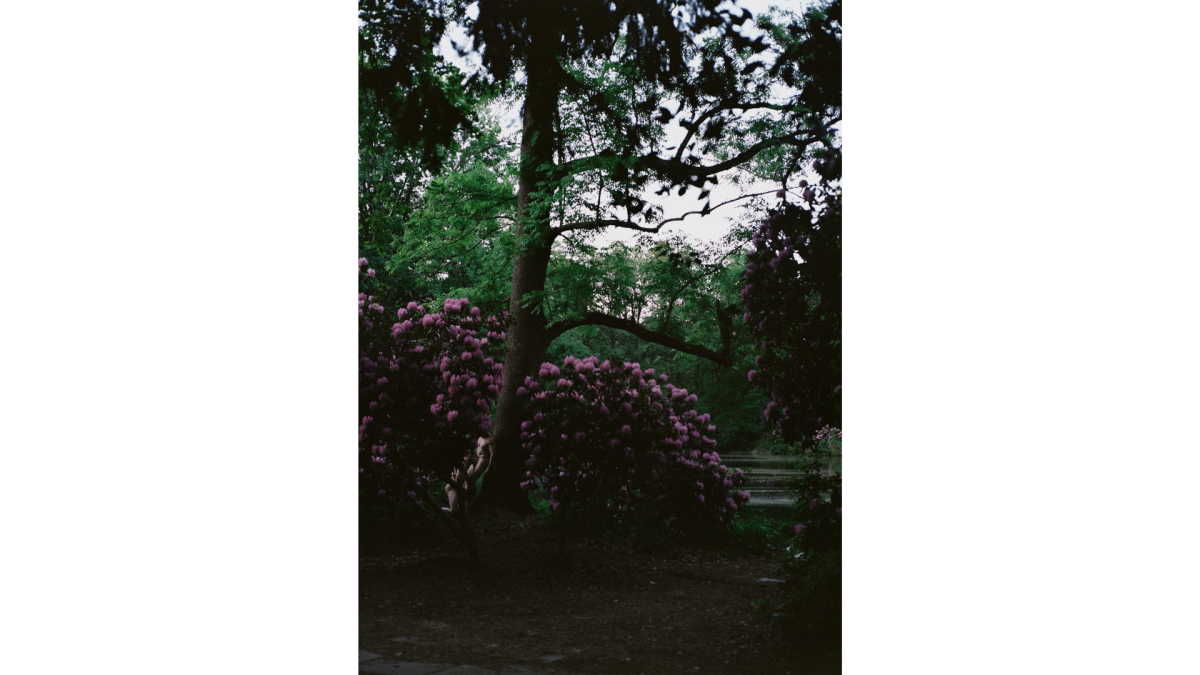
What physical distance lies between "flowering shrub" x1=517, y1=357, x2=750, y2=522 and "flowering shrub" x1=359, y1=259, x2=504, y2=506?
0.30 metres

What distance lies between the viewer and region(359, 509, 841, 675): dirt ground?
273 centimetres

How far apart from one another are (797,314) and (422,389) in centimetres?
189

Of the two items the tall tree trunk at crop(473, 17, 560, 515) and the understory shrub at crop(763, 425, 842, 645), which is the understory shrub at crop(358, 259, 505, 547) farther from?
the understory shrub at crop(763, 425, 842, 645)

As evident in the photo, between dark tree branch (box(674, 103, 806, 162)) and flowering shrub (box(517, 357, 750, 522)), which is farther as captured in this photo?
flowering shrub (box(517, 357, 750, 522))

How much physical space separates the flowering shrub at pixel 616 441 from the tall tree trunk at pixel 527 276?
7 cm

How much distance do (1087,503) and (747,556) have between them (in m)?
1.58

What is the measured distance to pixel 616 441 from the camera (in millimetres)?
→ 3959

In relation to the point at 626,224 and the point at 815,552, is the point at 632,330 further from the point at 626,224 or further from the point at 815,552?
the point at 815,552

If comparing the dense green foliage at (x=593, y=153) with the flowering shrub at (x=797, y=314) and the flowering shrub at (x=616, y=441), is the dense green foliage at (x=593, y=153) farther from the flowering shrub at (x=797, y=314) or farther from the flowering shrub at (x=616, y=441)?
the flowering shrub at (x=616, y=441)

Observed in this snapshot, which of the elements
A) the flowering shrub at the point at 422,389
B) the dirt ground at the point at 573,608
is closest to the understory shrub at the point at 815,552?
the dirt ground at the point at 573,608

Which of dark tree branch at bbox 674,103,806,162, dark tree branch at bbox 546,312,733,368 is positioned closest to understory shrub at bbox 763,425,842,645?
dark tree branch at bbox 546,312,733,368

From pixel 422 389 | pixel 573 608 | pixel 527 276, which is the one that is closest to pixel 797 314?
pixel 527 276

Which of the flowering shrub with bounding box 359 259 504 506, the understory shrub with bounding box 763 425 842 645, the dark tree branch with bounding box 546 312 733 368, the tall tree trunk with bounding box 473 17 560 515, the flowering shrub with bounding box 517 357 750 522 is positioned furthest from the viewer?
the flowering shrub with bounding box 517 357 750 522
